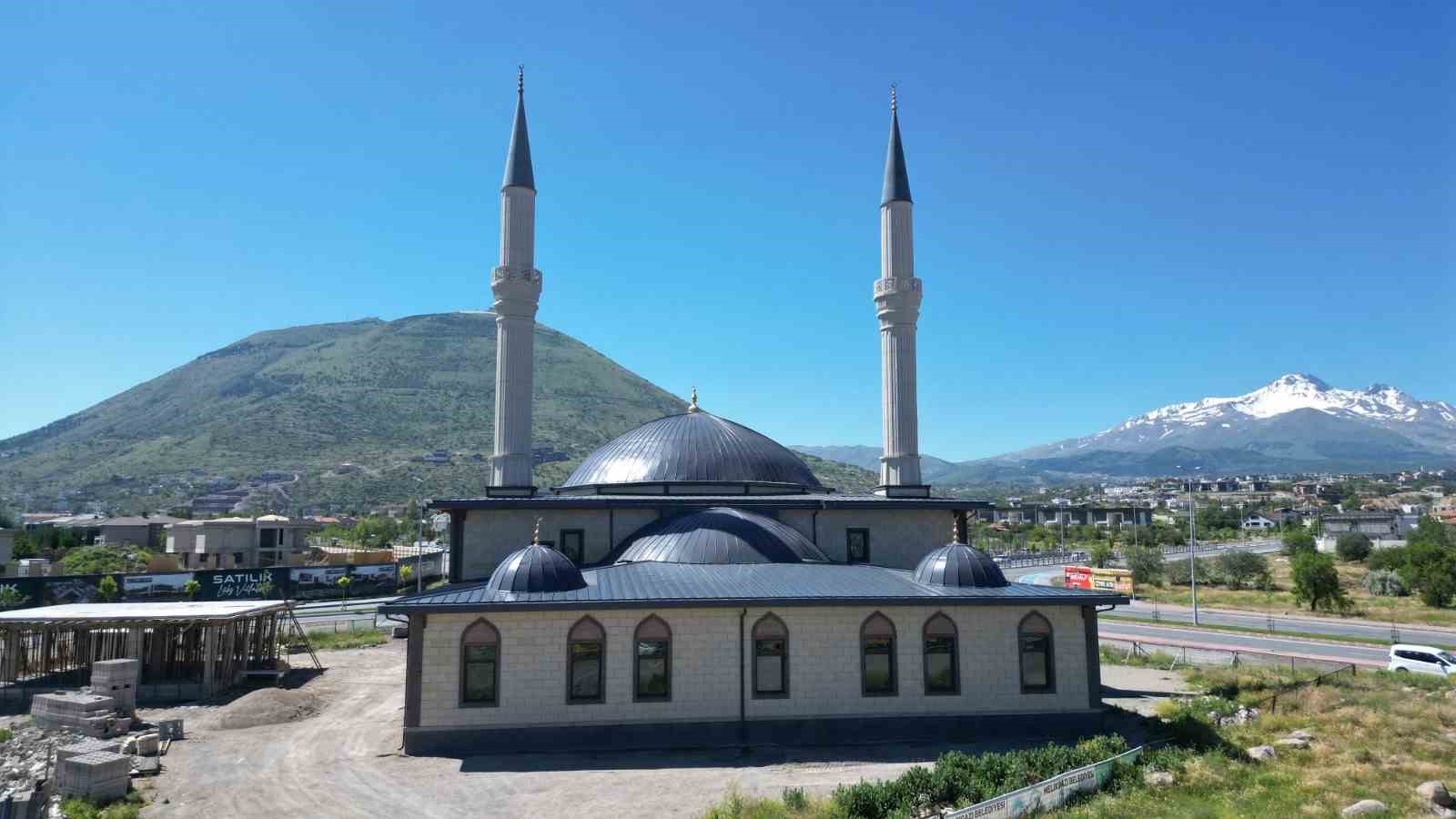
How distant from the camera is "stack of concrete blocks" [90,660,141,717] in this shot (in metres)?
21.9

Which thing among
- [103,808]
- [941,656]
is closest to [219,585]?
[103,808]

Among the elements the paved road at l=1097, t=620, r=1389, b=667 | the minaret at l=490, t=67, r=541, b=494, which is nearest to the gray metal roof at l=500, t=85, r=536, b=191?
the minaret at l=490, t=67, r=541, b=494

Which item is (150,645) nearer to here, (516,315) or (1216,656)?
(516,315)

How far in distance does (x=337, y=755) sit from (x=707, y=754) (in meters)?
7.64

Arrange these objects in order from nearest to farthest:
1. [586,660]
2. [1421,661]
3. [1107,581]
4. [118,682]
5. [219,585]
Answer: [586,660] → [118,682] → [1421,661] → [219,585] → [1107,581]

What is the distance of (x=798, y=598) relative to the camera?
19.3 metres

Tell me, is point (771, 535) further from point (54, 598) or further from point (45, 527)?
point (45, 527)

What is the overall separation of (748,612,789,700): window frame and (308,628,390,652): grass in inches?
890

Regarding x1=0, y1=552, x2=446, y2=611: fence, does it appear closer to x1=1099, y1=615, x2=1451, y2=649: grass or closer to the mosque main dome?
the mosque main dome

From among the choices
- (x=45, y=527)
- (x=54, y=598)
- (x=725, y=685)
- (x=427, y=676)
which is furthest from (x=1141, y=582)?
(x=45, y=527)

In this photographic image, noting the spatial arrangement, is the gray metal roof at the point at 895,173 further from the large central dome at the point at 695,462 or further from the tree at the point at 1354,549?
the tree at the point at 1354,549

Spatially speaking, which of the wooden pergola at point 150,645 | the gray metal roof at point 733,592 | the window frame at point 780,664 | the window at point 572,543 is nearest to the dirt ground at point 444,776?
the window frame at point 780,664

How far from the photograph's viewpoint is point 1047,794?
13648 mm

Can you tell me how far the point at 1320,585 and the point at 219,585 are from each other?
60220 mm
